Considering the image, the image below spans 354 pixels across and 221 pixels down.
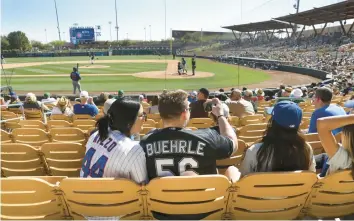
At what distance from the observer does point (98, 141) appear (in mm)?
2773

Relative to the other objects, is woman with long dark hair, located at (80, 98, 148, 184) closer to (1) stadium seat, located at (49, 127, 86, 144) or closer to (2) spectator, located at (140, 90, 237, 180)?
(2) spectator, located at (140, 90, 237, 180)

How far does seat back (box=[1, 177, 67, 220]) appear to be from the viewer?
8.16ft

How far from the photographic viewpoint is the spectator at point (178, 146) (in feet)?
8.48

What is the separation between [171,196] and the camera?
246cm

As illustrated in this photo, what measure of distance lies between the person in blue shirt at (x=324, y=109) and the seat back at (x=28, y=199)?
4022mm

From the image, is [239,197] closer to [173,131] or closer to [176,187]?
[176,187]

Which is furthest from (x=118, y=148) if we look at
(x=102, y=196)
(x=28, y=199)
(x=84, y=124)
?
(x=84, y=124)

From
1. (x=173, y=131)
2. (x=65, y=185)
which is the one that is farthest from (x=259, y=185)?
(x=65, y=185)

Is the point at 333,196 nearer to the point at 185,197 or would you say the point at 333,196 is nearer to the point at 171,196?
the point at 185,197

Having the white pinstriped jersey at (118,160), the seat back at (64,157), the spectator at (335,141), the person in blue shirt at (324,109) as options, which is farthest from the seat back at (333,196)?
the seat back at (64,157)

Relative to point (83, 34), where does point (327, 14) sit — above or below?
below

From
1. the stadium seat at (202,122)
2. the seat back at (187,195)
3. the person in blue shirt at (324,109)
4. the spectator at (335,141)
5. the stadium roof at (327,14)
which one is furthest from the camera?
the stadium roof at (327,14)

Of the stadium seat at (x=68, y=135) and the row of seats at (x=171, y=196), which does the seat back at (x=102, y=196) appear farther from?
the stadium seat at (x=68, y=135)

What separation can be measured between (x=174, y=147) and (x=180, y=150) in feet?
0.20
